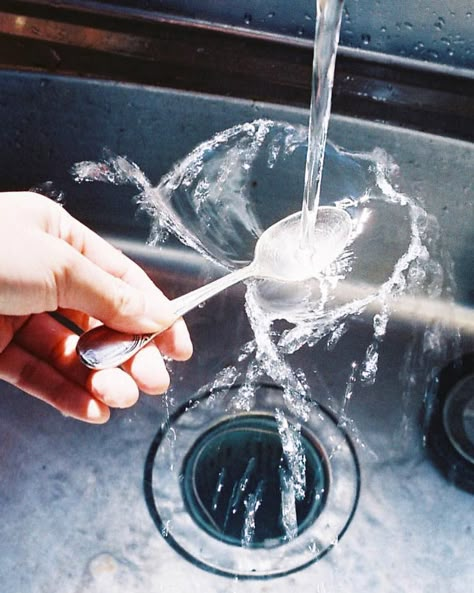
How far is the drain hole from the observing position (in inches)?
23.4

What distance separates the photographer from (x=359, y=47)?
0.65 meters

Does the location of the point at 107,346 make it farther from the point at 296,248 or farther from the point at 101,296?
the point at 296,248

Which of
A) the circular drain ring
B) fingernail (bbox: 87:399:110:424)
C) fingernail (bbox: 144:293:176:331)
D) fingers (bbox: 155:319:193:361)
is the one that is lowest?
the circular drain ring

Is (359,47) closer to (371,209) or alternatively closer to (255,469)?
(371,209)

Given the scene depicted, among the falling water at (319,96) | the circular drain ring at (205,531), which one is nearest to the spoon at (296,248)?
the falling water at (319,96)

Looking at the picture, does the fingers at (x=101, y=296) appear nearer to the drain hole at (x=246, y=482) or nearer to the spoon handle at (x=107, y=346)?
the spoon handle at (x=107, y=346)

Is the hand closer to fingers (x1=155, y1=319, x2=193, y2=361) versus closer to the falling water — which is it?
fingers (x1=155, y1=319, x2=193, y2=361)

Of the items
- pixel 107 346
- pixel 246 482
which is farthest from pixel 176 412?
pixel 107 346

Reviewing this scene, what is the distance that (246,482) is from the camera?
0.62 meters

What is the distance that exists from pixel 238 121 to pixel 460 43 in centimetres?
22

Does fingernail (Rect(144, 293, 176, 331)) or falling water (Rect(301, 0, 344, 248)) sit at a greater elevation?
falling water (Rect(301, 0, 344, 248))

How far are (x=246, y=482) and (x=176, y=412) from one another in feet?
0.32

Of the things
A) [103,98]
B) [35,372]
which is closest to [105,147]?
[103,98]

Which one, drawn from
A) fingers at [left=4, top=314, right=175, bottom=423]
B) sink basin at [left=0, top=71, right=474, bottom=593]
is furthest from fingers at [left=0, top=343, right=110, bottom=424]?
sink basin at [left=0, top=71, right=474, bottom=593]
